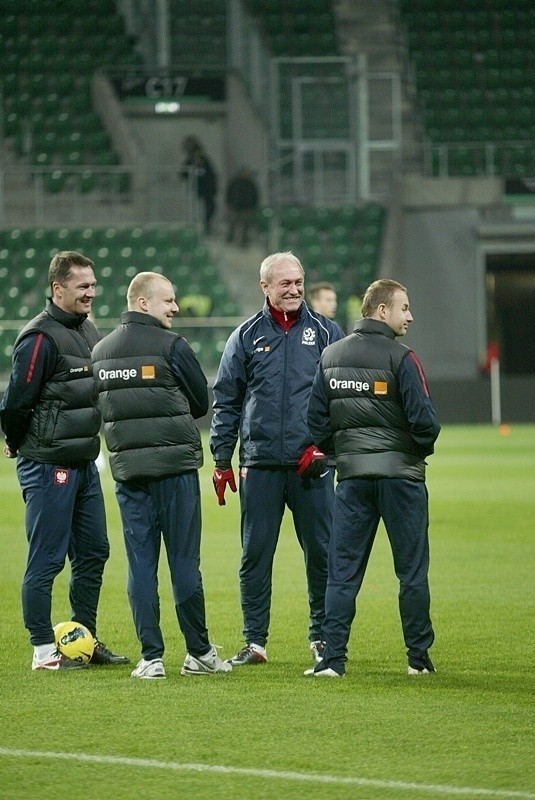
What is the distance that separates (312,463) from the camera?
7.62 m

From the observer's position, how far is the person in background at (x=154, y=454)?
7250 millimetres

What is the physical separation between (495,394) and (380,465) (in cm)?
2321

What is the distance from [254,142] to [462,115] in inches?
188

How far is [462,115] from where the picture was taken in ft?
109

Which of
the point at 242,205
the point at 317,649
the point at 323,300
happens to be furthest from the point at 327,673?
the point at 242,205

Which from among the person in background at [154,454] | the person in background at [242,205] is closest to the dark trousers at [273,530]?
the person in background at [154,454]

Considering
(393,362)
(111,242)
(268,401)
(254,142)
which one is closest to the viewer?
(393,362)

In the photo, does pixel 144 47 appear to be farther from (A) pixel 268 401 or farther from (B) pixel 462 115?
(A) pixel 268 401

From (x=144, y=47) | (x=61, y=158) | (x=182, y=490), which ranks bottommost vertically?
(x=182, y=490)

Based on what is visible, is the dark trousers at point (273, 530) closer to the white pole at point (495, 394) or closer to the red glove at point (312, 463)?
the red glove at point (312, 463)

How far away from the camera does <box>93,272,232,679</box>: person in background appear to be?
23.8 feet

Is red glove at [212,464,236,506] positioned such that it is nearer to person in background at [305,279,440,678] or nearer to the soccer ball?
person in background at [305,279,440,678]

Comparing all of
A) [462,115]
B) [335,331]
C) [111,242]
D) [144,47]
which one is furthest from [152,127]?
→ [335,331]

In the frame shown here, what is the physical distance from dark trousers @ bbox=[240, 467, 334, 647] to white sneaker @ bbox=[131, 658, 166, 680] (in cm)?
72
